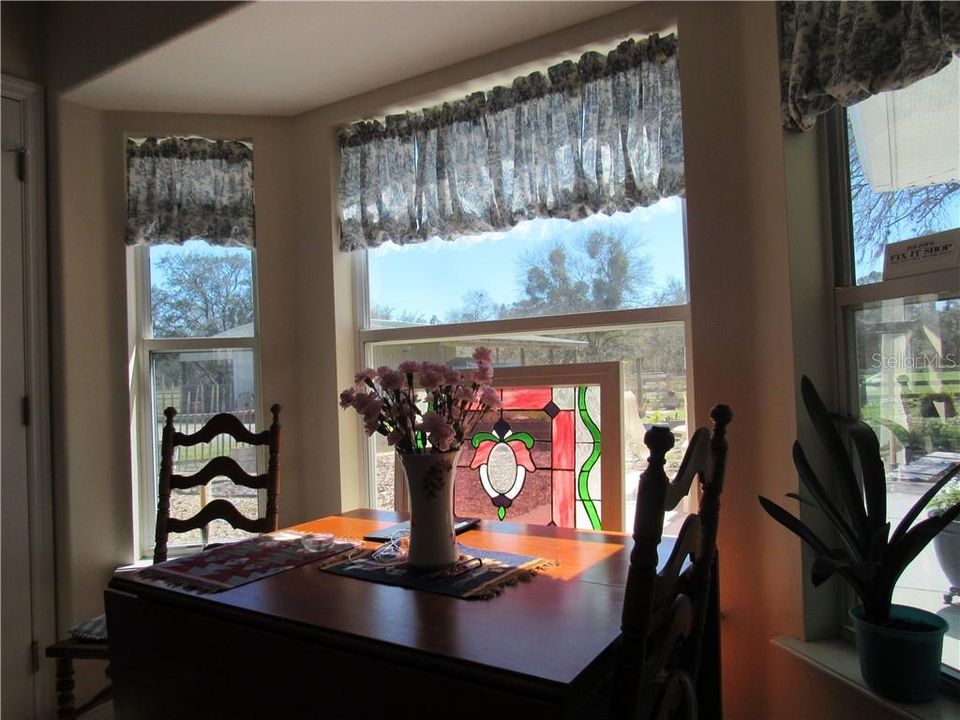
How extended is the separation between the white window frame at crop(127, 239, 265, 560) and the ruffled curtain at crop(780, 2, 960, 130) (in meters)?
2.08

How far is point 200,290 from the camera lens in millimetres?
2660

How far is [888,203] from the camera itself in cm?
145

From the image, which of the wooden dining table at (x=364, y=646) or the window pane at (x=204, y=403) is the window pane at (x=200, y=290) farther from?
the wooden dining table at (x=364, y=646)

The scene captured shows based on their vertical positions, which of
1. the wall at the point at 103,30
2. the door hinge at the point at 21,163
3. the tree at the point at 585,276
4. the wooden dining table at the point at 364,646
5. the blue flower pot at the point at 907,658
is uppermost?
the wall at the point at 103,30

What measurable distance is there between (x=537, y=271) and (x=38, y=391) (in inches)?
76.6

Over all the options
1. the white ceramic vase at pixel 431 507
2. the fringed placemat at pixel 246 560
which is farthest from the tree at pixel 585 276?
the fringed placemat at pixel 246 560

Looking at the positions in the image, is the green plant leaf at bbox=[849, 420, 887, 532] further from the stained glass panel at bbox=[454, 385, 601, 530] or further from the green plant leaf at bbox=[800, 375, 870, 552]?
the stained glass panel at bbox=[454, 385, 601, 530]

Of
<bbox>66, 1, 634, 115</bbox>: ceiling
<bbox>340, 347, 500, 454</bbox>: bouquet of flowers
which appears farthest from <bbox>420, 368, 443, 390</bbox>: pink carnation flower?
<bbox>66, 1, 634, 115</bbox>: ceiling

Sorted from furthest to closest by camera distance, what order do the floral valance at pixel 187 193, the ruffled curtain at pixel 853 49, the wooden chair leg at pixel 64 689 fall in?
the floral valance at pixel 187 193, the wooden chair leg at pixel 64 689, the ruffled curtain at pixel 853 49

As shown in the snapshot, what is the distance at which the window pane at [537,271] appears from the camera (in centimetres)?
201

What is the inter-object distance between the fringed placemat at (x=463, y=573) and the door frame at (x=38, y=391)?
1.62 metres

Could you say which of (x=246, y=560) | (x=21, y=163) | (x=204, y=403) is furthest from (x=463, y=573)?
(x=21, y=163)

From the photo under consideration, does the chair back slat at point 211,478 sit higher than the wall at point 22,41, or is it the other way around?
the wall at point 22,41

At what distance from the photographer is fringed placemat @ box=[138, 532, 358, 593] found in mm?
1334
